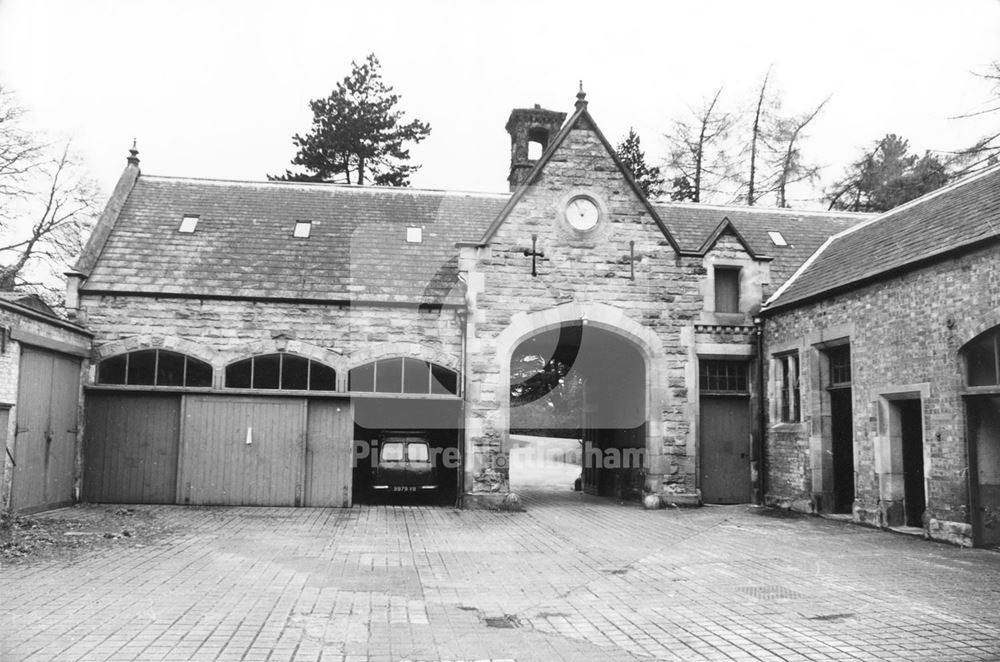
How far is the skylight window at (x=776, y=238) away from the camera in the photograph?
20.3m

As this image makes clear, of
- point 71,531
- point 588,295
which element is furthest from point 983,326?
point 71,531

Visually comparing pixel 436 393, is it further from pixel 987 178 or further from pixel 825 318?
pixel 987 178

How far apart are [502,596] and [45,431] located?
9899 millimetres

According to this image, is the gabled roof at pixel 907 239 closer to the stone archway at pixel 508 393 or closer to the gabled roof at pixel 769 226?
the gabled roof at pixel 769 226

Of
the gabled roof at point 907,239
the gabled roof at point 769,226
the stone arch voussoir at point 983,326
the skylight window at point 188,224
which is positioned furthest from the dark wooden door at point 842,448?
the skylight window at point 188,224

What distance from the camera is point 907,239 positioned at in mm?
14234

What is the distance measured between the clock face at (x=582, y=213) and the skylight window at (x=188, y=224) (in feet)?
27.5

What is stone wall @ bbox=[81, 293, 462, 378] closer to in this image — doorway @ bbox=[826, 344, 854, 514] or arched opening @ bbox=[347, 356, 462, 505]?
arched opening @ bbox=[347, 356, 462, 505]

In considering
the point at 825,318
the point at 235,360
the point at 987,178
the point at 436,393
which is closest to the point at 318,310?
the point at 235,360

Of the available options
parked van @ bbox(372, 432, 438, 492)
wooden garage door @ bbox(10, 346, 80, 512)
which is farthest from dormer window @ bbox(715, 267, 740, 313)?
wooden garage door @ bbox(10, 346, 80, 512)

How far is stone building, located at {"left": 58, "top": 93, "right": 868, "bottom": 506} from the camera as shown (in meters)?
15.9

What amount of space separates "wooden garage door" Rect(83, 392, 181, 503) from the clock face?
875cm

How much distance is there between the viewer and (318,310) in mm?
16391

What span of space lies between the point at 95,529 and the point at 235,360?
4792mm
